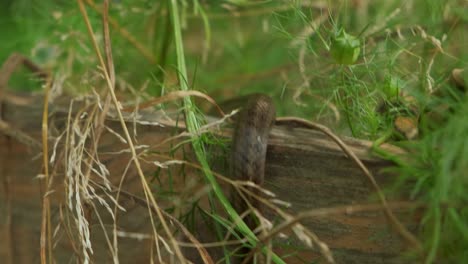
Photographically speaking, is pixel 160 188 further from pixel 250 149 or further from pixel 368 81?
pixel 368 81

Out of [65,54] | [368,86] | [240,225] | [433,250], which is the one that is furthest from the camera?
[65,54]

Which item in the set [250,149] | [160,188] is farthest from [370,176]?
[160,188]

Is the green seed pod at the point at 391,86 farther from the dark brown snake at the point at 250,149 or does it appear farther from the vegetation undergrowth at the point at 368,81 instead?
the dark brown snake at the point at 250,149

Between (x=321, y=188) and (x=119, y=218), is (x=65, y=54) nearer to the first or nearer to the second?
(x=119, y=218)

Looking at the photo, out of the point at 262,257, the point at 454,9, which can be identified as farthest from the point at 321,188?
the point at 454,9

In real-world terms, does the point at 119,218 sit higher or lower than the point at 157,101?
lower

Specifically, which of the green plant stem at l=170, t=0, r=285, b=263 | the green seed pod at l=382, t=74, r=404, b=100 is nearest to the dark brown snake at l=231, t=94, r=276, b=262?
the green plant stem at l=170, t=0, r=285, b=263
